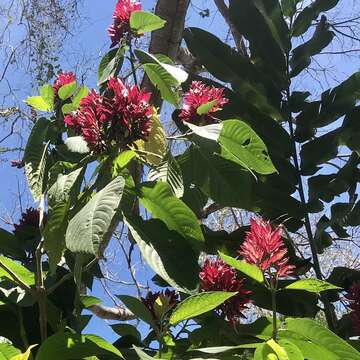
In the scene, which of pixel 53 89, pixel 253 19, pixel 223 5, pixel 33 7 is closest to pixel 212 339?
pixel 53 89

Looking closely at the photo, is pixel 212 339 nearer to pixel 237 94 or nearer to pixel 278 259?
pixel 278 259

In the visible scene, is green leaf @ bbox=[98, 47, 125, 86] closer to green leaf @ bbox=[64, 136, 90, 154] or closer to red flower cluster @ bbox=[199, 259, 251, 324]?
green leaf @ bbox=[64, 136, 90, 154]

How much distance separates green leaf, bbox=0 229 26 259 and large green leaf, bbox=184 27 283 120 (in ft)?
2.96

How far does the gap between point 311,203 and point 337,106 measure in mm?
325

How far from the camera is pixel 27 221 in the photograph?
1.62 metres

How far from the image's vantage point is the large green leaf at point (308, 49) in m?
2.21

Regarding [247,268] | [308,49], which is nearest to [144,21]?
[247,268]

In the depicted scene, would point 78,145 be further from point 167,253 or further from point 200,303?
point 200,303

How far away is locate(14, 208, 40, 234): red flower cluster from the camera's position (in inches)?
62.7

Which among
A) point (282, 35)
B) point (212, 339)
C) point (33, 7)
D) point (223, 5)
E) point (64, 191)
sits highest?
point (33, 7)

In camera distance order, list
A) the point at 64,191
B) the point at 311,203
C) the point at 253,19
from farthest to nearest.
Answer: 1. the point at 253,19
2. the point at 311,203
3. the point at 64,191

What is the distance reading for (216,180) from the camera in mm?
1346

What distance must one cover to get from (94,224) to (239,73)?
121 centimetres

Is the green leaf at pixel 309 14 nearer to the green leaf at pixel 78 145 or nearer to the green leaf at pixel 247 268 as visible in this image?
the green leaf at pixel 78 145
